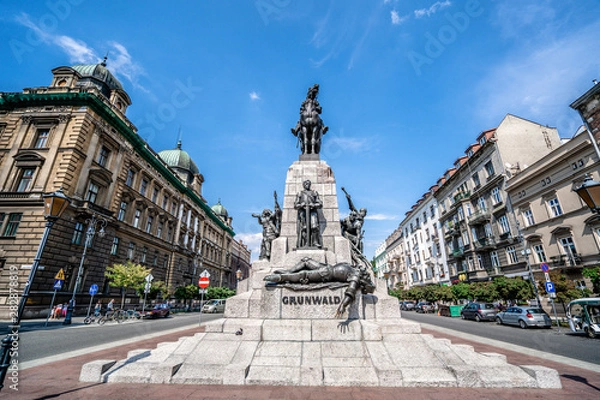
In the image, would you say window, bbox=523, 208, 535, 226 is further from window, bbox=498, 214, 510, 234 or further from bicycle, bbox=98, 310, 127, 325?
bicycle, bbox=98, 310, 127, 325

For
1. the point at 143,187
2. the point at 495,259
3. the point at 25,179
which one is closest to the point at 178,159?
the point at 143,187

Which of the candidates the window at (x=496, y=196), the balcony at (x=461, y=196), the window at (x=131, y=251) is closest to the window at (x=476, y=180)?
the balcony at (x=461, y=196)

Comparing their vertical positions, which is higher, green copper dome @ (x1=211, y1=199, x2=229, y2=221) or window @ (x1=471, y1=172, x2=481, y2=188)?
green copper dome @ (x1=211, y1=199, x2=229, y2=221)

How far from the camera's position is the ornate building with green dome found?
2320 cm

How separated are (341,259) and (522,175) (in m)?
30.2

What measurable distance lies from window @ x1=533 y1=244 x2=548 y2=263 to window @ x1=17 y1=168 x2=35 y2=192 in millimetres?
48714

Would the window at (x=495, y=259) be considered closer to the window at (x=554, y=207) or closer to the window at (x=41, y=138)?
the window at (x=554, y=207)

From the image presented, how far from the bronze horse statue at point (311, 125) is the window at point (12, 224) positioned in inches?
1059

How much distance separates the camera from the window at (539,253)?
87.5 feet

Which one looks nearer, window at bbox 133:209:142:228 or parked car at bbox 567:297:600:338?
parked car at bbox 567:297:600:338

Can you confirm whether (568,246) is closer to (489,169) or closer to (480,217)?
(480,217)

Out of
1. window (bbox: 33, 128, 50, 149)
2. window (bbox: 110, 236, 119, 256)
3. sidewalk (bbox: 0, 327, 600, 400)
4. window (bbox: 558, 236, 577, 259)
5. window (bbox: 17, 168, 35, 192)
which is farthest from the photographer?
window (bbox: 110, 236, 119, 256)

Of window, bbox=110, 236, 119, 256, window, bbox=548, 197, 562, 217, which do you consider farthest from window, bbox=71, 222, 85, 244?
window, bbox=548, 197, 562, 217

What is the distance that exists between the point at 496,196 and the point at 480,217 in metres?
3.21
